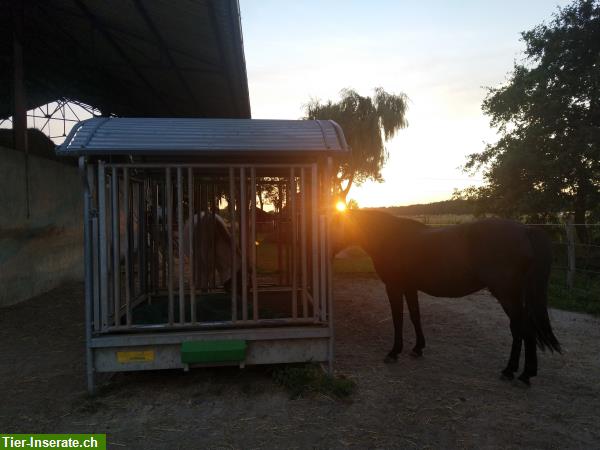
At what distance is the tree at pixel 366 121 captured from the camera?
21.6 metres

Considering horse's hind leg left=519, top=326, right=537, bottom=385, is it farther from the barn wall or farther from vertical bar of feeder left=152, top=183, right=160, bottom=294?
the barn wall

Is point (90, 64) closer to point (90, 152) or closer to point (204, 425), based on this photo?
point (90, 152)

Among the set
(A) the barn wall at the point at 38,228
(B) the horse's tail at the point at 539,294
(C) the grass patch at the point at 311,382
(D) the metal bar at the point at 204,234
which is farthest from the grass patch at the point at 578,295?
(A) the barn wall at the point at 38,228

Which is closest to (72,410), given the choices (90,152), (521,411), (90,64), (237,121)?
(90,152)

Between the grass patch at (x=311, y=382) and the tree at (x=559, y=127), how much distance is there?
10.7m

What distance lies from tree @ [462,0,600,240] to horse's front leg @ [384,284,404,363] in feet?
30.8

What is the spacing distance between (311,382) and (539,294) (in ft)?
7.63

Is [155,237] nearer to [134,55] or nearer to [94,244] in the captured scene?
[94,244]

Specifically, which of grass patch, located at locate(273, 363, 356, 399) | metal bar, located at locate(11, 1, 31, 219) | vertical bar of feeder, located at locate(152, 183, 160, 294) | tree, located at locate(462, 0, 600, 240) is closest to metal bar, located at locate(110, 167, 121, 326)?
vertical bar of feeder, located at locate(152, 183, 160, 294)

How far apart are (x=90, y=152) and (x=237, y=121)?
1.43 metres

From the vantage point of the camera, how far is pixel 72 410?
3412 mm

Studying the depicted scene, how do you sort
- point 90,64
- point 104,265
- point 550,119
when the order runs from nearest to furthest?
point 104,265 → point 90,64 → point 550,119

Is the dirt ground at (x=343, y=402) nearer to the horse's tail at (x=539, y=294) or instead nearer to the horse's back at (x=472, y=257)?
the horse's tail at (x=539, y=294)

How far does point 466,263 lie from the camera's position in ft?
14.4
